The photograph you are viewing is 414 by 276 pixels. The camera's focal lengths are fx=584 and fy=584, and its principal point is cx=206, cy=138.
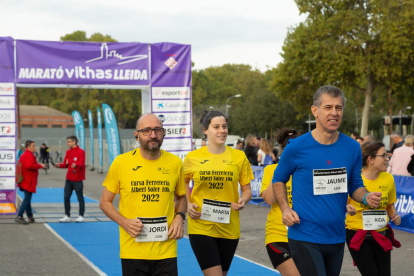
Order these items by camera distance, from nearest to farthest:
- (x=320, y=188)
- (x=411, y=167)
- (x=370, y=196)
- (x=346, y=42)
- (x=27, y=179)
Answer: (x=320, y=188) < (x=370, y=196) < (x=411, y=167) < (x=27, y=179) < (x=346, y=42)

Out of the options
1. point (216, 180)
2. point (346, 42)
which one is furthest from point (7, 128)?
point (346, 42)

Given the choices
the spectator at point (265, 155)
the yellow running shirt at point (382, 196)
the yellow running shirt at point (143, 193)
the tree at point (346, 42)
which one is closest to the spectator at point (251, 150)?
the spectator at point (265, 155)

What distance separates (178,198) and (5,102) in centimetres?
977

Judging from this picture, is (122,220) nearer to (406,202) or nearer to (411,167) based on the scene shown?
(406,202)

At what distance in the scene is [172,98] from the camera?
14016 mm

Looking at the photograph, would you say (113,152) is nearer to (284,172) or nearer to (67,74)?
(67,74)

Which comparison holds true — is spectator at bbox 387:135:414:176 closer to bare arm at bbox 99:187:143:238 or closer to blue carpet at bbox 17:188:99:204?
blue carpet at bbox 17:188:99:204

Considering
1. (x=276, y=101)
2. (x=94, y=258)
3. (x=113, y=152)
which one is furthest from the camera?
(x=276, y=101)

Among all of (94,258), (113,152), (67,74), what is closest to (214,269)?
(94,258)

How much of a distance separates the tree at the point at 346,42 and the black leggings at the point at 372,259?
27123 millimetres

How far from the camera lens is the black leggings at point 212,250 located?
5.02m

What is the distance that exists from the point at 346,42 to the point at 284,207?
98.9 ft

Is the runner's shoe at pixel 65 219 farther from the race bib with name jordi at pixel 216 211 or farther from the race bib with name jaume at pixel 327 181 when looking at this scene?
the race bib with name jaume at pixel 327 181

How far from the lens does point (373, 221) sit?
523 cm
